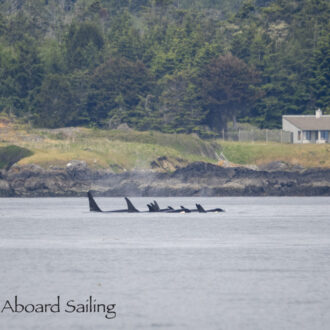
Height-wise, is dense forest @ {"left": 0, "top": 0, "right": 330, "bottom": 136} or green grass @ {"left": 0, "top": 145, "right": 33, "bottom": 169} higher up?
dense forest @ {"left": 0, "top": 0, "right": 330, "bottom": 136}

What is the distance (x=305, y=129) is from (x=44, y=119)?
137 feet

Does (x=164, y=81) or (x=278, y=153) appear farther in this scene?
(x=164, y=81)

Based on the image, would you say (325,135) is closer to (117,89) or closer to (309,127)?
(309,127)

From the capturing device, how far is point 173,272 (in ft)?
143

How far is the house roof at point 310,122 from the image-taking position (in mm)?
145000

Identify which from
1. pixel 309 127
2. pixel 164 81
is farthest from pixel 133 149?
pixel 309 127

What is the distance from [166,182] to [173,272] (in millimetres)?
85604

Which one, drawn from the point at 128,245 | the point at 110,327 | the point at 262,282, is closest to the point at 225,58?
the point at 128,245

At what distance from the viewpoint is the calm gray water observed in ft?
104

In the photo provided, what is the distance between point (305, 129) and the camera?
14525 centimetres

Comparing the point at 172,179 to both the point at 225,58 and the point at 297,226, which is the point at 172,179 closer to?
the point at 225,58

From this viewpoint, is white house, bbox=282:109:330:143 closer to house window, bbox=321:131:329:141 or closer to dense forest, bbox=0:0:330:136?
house window, bbox=321:131:329:141

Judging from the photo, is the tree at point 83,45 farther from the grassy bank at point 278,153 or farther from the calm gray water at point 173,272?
the calm gray water at point 173,272

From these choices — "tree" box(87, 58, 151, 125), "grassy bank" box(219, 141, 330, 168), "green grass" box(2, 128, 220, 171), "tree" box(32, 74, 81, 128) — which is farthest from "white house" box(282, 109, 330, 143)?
"tree" box(32, 74, 81, 128)
